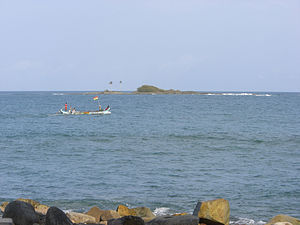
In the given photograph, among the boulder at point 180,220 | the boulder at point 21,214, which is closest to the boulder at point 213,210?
the boulder at point 180,220

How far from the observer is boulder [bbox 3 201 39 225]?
10.8 metres

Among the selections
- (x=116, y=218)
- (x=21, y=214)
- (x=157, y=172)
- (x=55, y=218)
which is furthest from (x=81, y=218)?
(x=157, y=172)

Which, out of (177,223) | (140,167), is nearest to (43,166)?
(140,167)

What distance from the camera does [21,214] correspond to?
1084cm

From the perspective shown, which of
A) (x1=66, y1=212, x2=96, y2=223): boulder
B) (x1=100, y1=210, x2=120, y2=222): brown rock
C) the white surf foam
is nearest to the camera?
(x1=66, y1=212, x2=96, y2=223): boulder

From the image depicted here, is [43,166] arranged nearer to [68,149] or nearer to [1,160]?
[1,160]

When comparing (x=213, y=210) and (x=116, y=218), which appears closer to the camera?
(x=116, y=218)

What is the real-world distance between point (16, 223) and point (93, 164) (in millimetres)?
15129

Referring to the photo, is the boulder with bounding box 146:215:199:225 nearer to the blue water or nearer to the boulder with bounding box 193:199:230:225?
the boulder with bounding box 193:199:230:225

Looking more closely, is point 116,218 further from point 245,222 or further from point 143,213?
point 245,222

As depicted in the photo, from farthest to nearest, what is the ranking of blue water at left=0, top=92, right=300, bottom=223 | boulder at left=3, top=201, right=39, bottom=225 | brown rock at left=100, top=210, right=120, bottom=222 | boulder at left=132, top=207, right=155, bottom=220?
blue water at left=0, top=92, right=300, bottom=223 < boulder at left=132, top=207, right=155, bottom=220 < brown rock at left=100, top=210, right=120, bottom=222 < boulder at left=3, top=201, right=39, bottom=225

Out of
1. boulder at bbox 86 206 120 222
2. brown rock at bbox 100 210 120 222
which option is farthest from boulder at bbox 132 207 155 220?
brown rock at bbox 100 210 120 222

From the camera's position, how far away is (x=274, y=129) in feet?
160

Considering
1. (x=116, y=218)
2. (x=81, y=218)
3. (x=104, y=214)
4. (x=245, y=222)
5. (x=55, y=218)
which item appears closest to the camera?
(x=55, y=218)
